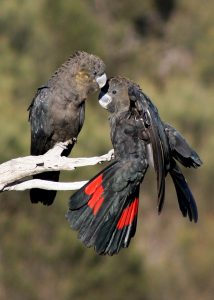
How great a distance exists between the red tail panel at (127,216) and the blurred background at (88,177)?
30.2 ft

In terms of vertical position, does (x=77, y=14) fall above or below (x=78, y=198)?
above

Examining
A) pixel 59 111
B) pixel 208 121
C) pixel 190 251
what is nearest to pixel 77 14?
pixel 208 121

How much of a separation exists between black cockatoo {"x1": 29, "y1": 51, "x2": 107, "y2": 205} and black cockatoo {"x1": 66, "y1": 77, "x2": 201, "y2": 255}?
66cm

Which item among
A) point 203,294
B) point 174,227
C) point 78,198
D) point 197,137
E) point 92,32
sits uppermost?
point 92,32

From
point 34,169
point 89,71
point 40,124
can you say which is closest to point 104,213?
point 34,169

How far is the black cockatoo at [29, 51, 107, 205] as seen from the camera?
751cm

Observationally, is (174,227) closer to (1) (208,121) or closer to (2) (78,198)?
(1) (208,121)

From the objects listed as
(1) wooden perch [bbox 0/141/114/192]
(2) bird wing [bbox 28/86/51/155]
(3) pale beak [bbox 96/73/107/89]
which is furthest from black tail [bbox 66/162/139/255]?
(2) bird wing [bbox 28/86/51/155]

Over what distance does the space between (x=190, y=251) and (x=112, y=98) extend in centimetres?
1201

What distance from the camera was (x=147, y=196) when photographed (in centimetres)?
2012

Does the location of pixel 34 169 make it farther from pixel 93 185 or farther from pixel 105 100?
pixel 105 100

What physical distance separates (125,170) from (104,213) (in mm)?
384

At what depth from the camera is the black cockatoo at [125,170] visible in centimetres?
621

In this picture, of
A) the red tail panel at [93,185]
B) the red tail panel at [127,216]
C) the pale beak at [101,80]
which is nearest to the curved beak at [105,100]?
the pale beak at [101,80]
